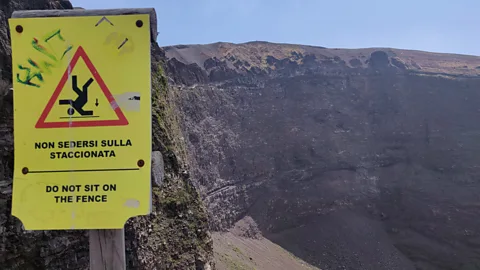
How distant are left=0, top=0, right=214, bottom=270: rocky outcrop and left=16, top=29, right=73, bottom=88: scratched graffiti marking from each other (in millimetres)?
1883

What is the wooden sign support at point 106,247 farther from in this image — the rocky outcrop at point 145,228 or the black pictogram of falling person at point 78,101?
the rocky outcrop at point 145,228

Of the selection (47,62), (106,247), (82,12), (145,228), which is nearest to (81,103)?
(47,62)

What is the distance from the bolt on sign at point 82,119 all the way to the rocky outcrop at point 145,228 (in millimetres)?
1714

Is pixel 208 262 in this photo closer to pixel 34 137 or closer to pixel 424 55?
pixel 34 137

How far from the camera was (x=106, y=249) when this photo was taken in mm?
3076

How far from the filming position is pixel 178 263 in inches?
322

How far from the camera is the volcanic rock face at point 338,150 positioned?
35375mm

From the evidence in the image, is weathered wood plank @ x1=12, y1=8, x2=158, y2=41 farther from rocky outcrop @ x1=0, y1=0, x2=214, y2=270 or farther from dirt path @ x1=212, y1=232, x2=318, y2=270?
dirt path @ x1=212, y1=232, x2=318, y2=270

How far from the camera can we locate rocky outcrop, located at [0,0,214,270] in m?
5.70

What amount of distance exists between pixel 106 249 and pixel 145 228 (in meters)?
4.19

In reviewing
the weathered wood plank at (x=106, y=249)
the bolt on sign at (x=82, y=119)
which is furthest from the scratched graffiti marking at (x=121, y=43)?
the weathered wood plank at (x=106, y=249)

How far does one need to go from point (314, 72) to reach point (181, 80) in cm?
1741

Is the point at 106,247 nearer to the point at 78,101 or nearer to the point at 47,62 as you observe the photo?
the point at 78,101

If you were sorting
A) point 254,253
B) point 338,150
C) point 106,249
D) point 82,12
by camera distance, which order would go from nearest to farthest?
point 82,12 < point 106,249 < point 254,253 < point 338,150
